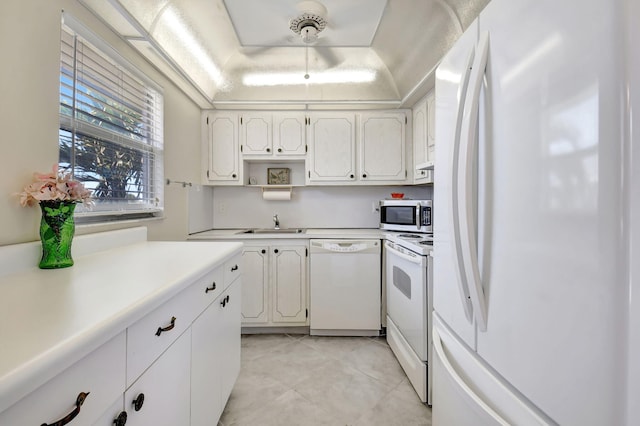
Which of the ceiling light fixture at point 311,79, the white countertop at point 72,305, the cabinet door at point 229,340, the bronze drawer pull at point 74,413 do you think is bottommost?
the cabinet door at point 229,340

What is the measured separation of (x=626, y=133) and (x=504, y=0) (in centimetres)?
49

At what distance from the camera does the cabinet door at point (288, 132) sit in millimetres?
2943

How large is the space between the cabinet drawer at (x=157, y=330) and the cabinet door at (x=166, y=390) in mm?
31

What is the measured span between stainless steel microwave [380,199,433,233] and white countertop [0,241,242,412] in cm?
172

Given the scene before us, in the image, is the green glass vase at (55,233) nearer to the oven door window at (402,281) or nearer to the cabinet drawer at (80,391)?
the cabinet drawer at (80,391)

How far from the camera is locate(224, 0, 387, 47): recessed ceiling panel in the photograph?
79.3 inches

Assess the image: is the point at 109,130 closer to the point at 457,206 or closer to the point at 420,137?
→ the point at 457,206

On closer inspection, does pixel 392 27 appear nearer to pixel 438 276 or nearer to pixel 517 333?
pixel 438 276

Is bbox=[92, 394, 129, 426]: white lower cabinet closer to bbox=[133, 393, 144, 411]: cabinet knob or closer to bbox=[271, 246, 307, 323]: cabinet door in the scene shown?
bbox=[133, 393, 144, 411]: cabinet knob

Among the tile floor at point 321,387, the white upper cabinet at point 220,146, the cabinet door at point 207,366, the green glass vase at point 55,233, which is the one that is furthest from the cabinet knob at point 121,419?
the white upper cabinet at point 220,146

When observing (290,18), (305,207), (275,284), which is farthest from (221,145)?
(275,284)

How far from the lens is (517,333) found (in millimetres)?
648

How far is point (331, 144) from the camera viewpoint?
2949 mm

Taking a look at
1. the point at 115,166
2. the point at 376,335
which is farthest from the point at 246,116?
the point at 376,335
